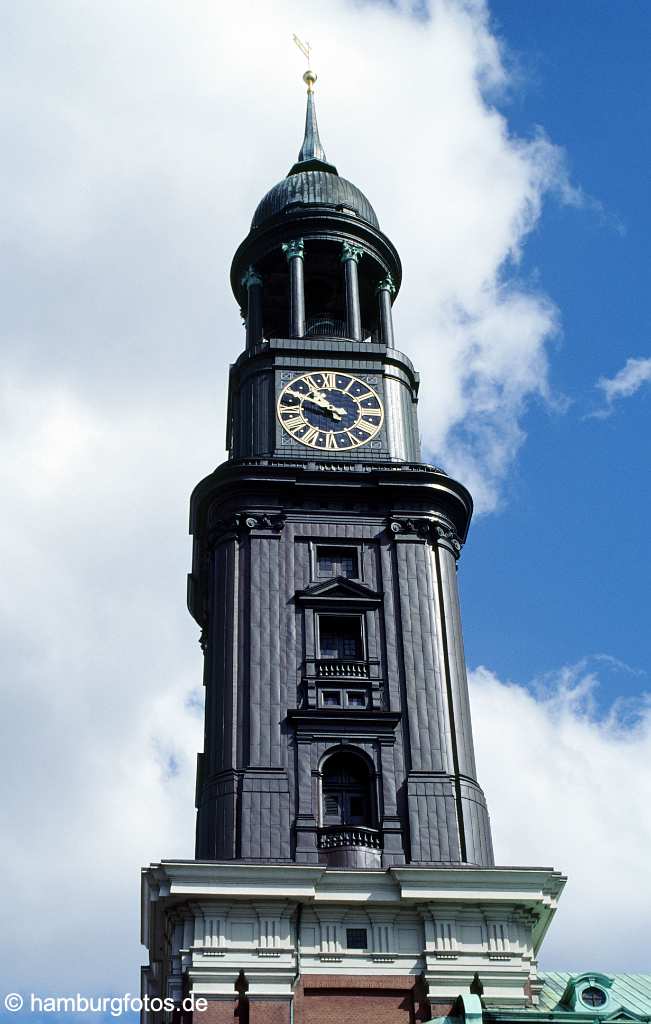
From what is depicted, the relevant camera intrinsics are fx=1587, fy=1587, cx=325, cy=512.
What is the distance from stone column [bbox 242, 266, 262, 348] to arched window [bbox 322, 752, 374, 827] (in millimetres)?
15043

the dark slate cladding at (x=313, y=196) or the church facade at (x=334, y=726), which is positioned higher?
the dark slate cladding at (x=313, y=196)

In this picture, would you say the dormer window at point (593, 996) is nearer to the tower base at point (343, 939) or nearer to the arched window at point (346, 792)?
the tower base at point (343, 939)

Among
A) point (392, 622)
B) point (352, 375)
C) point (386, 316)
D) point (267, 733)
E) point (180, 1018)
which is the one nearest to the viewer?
point (180, 1018)

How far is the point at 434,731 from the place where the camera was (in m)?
39.9

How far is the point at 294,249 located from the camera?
166 feet

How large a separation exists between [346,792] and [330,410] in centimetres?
1211

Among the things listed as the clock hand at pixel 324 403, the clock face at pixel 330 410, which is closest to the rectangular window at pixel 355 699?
the clock face at pixel 330 410

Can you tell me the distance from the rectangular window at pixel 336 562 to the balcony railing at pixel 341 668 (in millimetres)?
2883

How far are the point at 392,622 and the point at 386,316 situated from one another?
1247 centimetres

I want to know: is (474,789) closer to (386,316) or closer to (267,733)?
(267,733)

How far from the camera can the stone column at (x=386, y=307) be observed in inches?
1953

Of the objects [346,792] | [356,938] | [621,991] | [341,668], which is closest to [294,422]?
[341,668]

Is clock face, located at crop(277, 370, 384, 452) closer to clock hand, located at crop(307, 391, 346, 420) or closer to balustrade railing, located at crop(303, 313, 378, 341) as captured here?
clock hand, located at crop(307, 391, 346, 420)

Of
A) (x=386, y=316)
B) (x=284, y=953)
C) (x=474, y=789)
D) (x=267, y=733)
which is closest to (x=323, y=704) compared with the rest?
(x=267, y=733)
